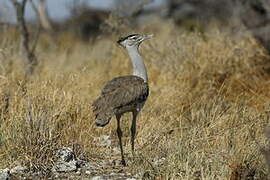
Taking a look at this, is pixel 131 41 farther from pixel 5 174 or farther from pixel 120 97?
pixel 5 174

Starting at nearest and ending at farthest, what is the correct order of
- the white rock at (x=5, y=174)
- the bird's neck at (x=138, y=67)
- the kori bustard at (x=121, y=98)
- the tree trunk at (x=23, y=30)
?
1. the white rock at (x=5, y=174)
2. the kori bustard at (x=121, y=98)
3. the bird's neck at (x=138, y=67)
4. the tree trunk at (x=23, y=30)

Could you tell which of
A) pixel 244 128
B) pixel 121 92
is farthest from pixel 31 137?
pixel 244 128

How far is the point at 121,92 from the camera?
5133 millimetres

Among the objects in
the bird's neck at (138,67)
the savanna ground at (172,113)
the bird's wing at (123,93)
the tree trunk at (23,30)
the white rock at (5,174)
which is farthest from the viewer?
the tree trunk at (23,30)

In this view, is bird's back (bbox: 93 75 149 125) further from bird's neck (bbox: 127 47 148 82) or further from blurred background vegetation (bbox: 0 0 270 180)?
blurred background vegetation (bbox: 0 0 270 180)

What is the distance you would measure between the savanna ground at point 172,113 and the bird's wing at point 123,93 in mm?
477

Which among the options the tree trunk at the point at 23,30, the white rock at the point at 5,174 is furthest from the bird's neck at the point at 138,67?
the tree trunk at the point at 23,30

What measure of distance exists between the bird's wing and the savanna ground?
48cm

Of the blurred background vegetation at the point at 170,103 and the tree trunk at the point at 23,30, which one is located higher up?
the tree trunk at the point at 23,30

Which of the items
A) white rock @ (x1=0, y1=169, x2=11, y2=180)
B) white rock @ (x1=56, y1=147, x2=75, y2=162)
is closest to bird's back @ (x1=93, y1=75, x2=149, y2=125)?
white rock @ (x1=56, y1=147, x2=75, y2=162)

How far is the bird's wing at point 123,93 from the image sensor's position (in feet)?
16.5

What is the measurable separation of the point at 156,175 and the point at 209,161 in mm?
428

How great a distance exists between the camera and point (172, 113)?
261 inches

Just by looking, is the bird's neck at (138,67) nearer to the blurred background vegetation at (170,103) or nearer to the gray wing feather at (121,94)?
the gray wing feather at (121,94)
